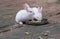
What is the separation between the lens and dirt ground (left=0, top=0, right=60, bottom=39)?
562cm

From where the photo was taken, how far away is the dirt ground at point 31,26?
5625 mm

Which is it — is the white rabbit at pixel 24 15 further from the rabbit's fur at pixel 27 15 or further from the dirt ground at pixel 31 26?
the dirt ground at pixel 31 26

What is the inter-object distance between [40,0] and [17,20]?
4.04 meters

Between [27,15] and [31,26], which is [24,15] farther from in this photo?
[31,26]

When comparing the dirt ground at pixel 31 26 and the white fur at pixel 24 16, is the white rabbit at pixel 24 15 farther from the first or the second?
the dirt ground at pixel 31 26

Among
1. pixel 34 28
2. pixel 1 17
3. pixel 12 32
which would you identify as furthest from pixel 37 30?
pixel 1 17

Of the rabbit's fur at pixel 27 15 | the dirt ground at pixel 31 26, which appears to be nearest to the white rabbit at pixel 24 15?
the rabbit's fur at pixel 27 15

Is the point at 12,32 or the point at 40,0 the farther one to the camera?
the point at 40,0

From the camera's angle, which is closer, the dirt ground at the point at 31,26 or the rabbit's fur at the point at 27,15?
the dirt ground at the point at 31,26

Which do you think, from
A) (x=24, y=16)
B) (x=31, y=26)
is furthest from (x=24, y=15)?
(x=31, y=26)

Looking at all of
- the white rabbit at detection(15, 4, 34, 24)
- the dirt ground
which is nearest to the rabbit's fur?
the white rabbit at detection(15, 4, 34, 24)

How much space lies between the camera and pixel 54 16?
7473mm

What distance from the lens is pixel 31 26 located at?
6.32m

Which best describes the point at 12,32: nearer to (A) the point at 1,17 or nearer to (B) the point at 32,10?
(B) the point at 32,10
